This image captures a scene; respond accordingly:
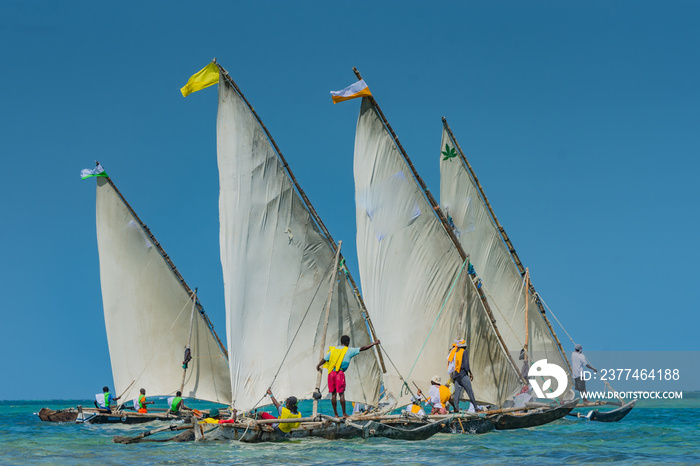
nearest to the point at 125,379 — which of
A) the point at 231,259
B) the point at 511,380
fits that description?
the point at 231,259

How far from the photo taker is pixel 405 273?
27562mm

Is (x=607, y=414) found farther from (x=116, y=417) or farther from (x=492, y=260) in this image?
(x=116, y=417)

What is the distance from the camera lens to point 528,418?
1101 inches

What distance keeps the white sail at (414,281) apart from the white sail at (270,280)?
2.46 meters

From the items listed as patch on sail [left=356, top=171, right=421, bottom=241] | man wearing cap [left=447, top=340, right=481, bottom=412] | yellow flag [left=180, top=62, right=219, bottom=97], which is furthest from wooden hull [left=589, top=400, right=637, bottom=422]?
yellow flag [left=180, top=62, right=219, bottom=97]

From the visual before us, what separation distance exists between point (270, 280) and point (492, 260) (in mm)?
12562

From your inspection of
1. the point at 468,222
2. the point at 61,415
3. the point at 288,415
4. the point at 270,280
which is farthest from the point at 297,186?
the point at 61,415

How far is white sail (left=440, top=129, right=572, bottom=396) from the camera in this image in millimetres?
33906

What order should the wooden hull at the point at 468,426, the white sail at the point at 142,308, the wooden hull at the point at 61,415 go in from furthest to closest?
the wooden hull at the point at 61,415
the white sail at the point at 142,308
the wooden hull at the point at 468,426

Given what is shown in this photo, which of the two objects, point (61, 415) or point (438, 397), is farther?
point (61, 415)

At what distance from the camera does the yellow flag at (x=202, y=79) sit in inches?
1026

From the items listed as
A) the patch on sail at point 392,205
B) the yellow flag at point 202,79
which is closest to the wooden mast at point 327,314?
the patch on sail at point 392,205

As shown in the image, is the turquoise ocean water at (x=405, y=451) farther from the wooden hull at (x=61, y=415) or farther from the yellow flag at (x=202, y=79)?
the wooden hull at (x=61, y=415)

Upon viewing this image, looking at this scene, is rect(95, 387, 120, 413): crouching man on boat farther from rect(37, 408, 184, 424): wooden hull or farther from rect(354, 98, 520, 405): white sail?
rect(354, 98, 520, 405): white sail
